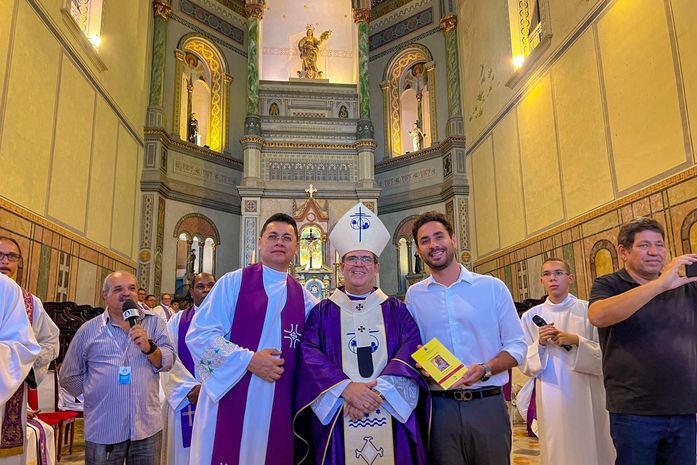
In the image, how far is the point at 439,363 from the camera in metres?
2.26

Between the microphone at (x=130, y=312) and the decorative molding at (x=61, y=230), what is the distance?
195 inches

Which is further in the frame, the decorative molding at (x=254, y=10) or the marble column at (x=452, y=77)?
the decorative molding at (x=254, y=10)

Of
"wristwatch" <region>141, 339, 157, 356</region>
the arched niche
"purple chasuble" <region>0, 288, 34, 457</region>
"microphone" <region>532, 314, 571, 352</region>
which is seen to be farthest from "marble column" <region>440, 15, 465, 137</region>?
"purple chasuble" <region>0, 288, 34, 457</region>

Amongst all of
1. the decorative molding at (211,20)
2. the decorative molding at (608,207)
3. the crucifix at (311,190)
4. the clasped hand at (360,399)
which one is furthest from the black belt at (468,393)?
the decorative molding at (211,20)

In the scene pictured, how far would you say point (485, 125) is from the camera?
40.0ft

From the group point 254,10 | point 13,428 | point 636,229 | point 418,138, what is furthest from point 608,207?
point 254,10

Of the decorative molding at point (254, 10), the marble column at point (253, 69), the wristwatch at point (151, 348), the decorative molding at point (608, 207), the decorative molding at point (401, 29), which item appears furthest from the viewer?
the decorative molding at point (401, 29)

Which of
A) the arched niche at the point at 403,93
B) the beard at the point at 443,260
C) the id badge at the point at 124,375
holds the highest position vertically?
the arched niche at the point at 403,93

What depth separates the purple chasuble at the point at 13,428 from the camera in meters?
2.73

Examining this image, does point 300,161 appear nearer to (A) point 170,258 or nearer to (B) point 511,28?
(A) point 170,258

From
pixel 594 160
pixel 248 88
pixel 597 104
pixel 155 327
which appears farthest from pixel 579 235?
pixel 248 88

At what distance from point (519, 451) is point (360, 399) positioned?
3.71 metres

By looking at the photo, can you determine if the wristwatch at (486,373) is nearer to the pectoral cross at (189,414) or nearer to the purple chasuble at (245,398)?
the purple chasuble at (245,398)

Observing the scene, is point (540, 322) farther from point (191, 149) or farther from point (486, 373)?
point (191, 149)
